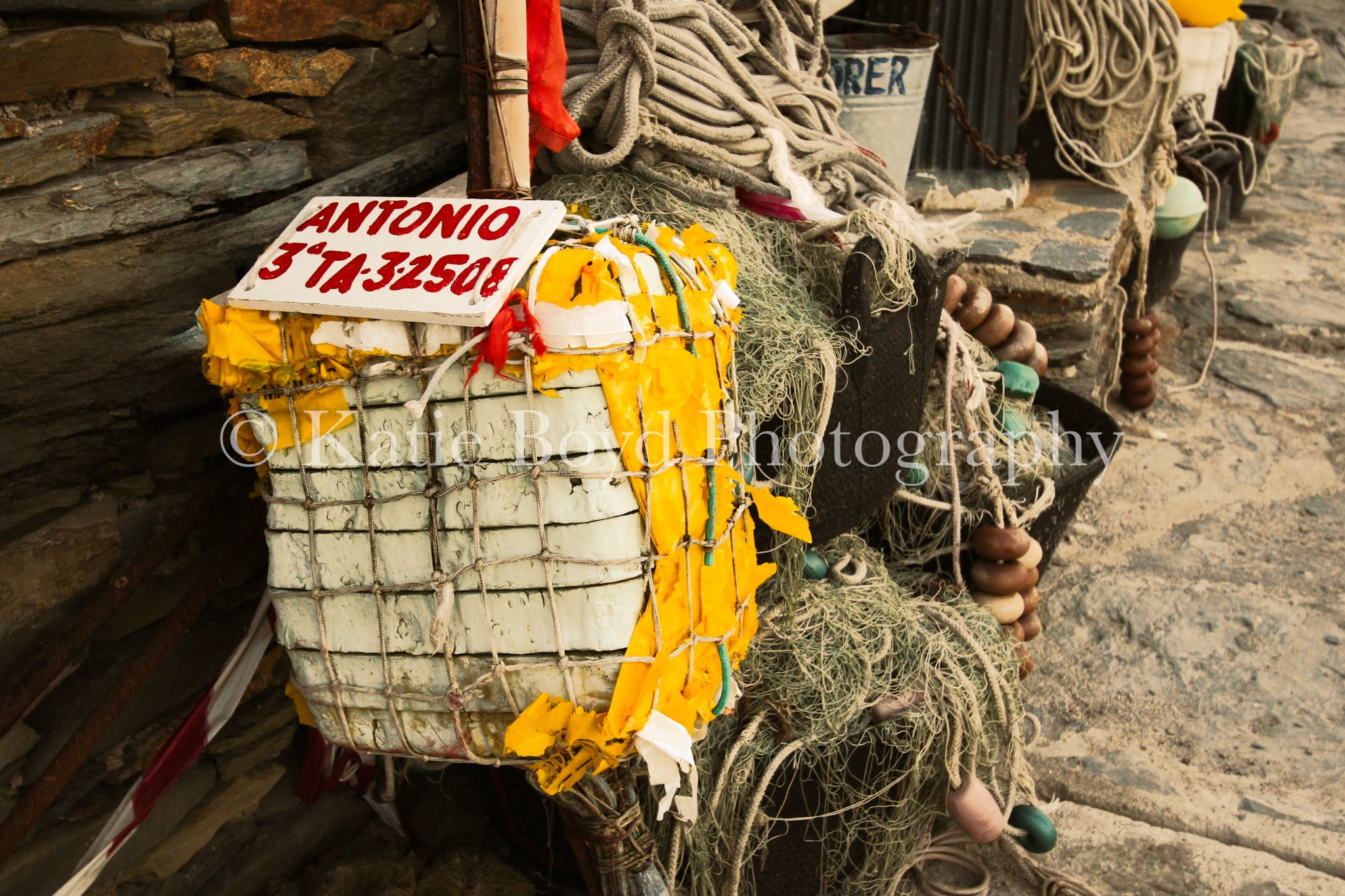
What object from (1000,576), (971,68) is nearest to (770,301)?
(1000,576)

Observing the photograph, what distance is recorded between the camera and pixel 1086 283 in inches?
130

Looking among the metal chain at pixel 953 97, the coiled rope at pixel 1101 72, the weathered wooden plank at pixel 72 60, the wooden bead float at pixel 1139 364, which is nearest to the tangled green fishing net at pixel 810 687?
the weathered wooden plank at pixel 72 60

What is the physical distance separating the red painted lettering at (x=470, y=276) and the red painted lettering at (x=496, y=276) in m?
0.01

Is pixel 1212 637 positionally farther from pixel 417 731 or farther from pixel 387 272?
pixel 387 272

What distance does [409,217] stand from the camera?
1.44 metres

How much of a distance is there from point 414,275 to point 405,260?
4cm

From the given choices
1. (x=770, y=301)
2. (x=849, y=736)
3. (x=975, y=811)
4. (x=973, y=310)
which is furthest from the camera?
(x=973, y=310)

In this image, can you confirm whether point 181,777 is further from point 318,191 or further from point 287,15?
point 287,15

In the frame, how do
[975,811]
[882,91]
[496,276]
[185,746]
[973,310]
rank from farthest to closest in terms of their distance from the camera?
1. [882,91]
2. [973,310]
3. [975,811]
4. [185,746]
5. [496,276]

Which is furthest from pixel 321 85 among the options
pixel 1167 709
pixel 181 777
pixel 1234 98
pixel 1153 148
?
pixel 1234 98

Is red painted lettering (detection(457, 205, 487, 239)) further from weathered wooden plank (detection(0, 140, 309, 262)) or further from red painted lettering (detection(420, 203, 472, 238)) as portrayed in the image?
weathered wooden plank (detection(0, 140, 309, 262))

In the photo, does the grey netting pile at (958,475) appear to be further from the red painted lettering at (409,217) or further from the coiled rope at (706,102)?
the red painted lettering at (409,217)

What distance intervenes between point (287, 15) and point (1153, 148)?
3611 millimetres

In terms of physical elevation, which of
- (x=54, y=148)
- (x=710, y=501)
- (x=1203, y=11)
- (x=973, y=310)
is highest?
(x=54, y=148)
